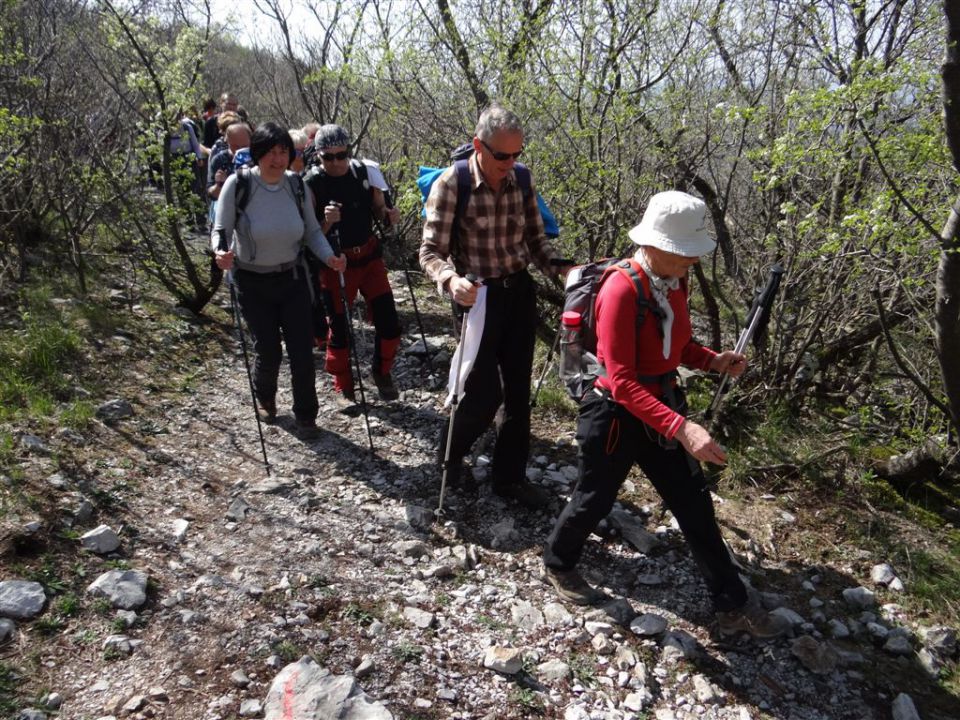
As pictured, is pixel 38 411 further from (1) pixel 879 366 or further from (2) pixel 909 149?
(1) pixel 879 366

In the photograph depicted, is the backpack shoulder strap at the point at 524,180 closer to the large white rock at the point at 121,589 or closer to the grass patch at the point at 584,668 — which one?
the grass patch at the point at 584,668

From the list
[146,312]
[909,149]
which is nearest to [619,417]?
[909,149]

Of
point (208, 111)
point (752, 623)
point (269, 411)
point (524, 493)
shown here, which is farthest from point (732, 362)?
point (208, 111)

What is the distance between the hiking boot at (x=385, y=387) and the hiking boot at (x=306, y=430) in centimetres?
81

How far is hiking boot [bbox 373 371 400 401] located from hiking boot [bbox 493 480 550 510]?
189 cm

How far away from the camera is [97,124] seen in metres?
8.85

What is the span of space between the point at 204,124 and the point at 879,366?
1085cm

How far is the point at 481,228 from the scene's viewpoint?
418 centimetres

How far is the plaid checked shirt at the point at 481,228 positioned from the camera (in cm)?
409

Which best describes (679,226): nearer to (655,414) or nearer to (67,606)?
(655,414)

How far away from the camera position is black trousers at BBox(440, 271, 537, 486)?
167 inches

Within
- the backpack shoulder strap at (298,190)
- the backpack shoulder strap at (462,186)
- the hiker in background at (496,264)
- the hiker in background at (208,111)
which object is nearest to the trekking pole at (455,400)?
the hiker in background at (496,264)

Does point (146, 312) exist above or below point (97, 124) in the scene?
below

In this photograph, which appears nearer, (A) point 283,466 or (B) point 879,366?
(A) point 283,466
